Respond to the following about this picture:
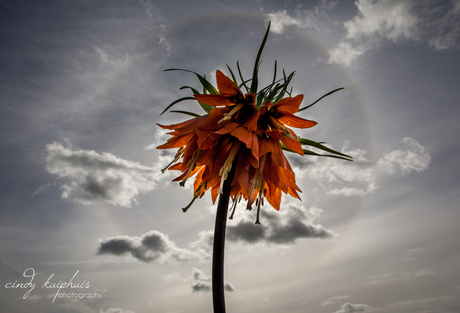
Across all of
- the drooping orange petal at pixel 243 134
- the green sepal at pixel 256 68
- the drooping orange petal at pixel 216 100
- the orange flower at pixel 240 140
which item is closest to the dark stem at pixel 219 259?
the orange flower at pixel 240 140

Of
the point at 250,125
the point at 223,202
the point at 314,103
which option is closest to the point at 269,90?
the point at 314,103

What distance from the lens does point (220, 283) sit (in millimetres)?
1254

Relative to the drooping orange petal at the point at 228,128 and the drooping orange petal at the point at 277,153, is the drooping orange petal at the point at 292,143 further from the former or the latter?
the drooping orange petal at the point at 228,128

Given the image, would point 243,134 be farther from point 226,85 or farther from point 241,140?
point 226,85

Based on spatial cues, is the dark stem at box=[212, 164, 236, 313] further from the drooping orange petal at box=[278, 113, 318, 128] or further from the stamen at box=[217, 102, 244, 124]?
the drooping orange petal at box=[278, 113, 318, 128]

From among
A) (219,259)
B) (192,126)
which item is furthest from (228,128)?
(219,259)

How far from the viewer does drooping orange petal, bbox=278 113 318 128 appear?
1669mm

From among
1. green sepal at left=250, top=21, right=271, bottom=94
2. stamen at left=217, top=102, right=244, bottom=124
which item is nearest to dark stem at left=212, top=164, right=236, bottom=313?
stamen at left=217, top=102, right=244, bottom=124

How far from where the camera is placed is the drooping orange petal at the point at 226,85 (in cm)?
162

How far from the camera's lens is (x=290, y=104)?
158cm

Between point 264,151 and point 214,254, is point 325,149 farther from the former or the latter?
point 214,254

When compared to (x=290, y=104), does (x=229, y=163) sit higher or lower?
lower

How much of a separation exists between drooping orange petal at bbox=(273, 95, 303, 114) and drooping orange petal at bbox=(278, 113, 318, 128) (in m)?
0.06

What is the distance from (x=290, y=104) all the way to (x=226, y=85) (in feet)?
1.21
